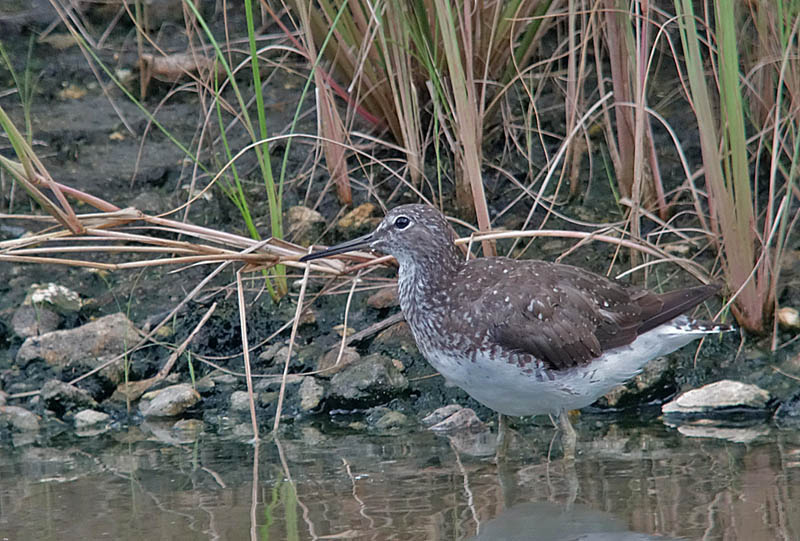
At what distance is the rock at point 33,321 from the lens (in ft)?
20.1

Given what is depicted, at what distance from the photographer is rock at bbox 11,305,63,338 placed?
20.1 feet

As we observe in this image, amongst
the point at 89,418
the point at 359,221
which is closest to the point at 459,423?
the point at 359,221

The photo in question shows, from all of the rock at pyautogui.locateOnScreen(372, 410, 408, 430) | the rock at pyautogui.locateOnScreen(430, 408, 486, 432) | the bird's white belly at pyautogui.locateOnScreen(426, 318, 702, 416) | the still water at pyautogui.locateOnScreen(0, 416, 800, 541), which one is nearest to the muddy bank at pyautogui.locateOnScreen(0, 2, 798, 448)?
the rock at pyautogui.locateOnScreen(372, 410, 408, 430)

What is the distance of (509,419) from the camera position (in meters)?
5.41

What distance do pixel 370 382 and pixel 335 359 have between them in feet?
1.16

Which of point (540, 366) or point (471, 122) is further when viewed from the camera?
point (471, 122)

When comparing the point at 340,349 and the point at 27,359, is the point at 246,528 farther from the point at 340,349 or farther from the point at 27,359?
the point at 27,359

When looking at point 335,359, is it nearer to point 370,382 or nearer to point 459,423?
point 370,382

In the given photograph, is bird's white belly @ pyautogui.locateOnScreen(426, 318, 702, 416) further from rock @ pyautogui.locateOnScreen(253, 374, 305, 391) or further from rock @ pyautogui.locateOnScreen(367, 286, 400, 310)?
rock @ pyautogui.locateOnScreen(367, 286, 400, 310)

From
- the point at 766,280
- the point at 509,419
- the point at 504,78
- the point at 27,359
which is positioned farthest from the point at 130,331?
the point at 766,280

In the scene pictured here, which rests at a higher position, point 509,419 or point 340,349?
point 340,349

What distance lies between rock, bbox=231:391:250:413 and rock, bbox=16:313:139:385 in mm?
759

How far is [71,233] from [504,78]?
2895 millimetres

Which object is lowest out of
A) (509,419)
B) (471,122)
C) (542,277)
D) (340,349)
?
(509,419)
